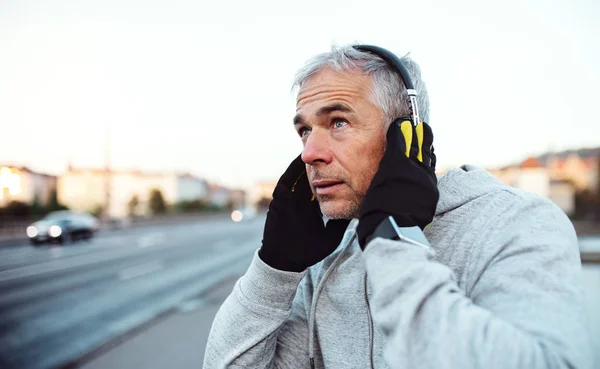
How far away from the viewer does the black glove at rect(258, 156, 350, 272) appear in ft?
4.03

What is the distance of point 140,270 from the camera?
491 inches

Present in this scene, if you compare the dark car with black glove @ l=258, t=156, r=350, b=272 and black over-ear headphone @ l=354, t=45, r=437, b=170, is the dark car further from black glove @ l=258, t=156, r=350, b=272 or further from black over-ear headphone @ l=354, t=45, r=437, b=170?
black over-ear headphone @ l=354, t=45, r=437, b=170

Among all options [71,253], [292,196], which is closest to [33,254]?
[71,253]

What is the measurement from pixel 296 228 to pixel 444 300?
60cm

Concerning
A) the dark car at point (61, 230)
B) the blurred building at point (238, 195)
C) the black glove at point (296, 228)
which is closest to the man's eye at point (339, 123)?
the black glove at point (296, 228)

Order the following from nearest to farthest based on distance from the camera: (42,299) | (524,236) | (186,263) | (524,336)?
(524,336), (524,236), (42,299), (186,263)

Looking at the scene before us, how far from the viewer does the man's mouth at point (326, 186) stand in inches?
49.0

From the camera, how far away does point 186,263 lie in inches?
552

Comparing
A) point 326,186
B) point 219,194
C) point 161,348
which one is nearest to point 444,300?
point 326,186

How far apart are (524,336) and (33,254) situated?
18.9m

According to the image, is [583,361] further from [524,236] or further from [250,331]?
[250,331]

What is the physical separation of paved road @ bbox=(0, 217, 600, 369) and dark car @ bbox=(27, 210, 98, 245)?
394 centimetres

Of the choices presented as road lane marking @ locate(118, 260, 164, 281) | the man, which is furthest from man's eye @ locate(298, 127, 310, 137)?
road lane marking @ locate(118, 260, 164, 281)

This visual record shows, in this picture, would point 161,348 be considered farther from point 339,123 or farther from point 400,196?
point 400,196
